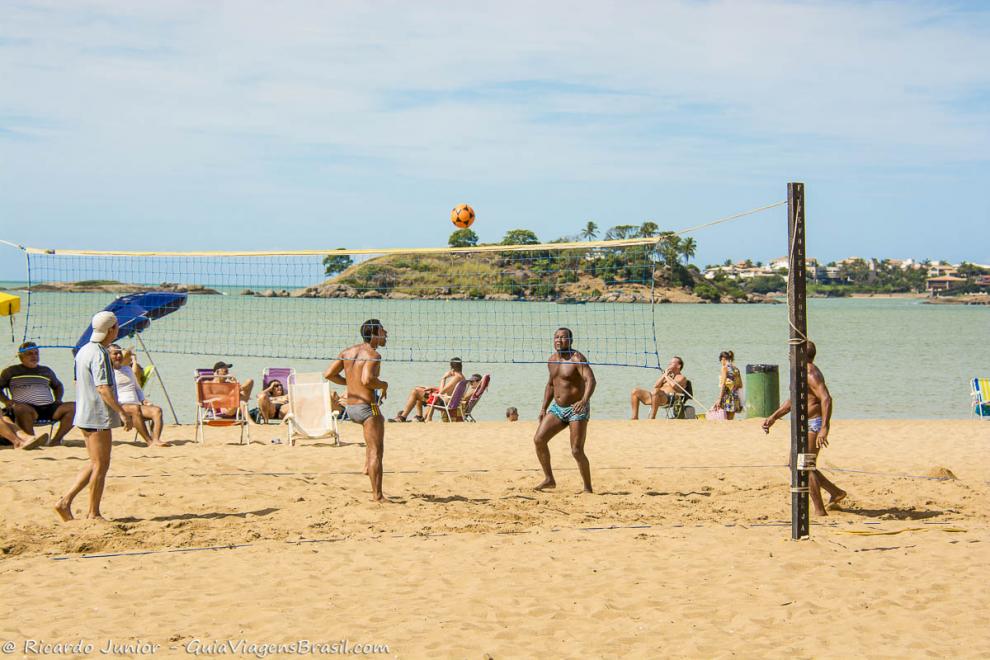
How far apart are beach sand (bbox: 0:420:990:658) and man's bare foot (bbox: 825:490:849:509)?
136 mm

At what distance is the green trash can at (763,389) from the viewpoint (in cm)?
1376

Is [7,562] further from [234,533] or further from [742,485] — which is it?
[742,485]

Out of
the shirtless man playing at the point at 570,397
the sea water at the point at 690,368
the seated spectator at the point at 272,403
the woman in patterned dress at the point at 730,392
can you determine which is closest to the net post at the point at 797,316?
the shirtless man playing at the point at 570,397

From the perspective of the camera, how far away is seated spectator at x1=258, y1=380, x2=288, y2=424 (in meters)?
13.6

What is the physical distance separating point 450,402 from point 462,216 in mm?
4042

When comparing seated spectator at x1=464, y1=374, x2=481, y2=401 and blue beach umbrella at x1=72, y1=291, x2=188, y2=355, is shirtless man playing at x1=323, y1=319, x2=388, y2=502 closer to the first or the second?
blue beach umbrella at x1=72, y1=291, x2=188, y2=355

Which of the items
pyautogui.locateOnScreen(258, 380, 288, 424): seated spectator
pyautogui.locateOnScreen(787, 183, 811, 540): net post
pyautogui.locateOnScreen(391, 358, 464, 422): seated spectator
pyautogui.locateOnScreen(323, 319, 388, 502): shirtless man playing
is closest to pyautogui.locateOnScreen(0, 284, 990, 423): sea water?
pyautogui.locateOnScreen(391, 358, 464, 422): seated spectator

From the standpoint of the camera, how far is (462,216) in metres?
10.8

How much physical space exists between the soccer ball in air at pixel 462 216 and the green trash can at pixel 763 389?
507cm

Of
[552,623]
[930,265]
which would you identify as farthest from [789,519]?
[930,265]

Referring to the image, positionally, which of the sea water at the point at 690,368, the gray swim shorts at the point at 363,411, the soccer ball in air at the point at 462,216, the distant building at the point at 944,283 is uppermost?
the distant building at the point at 944,283

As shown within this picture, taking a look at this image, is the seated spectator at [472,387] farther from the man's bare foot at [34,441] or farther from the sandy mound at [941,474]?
the sandy mound at [941,474]

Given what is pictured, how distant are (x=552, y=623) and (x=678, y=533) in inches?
85.1

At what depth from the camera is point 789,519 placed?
7336 mm
